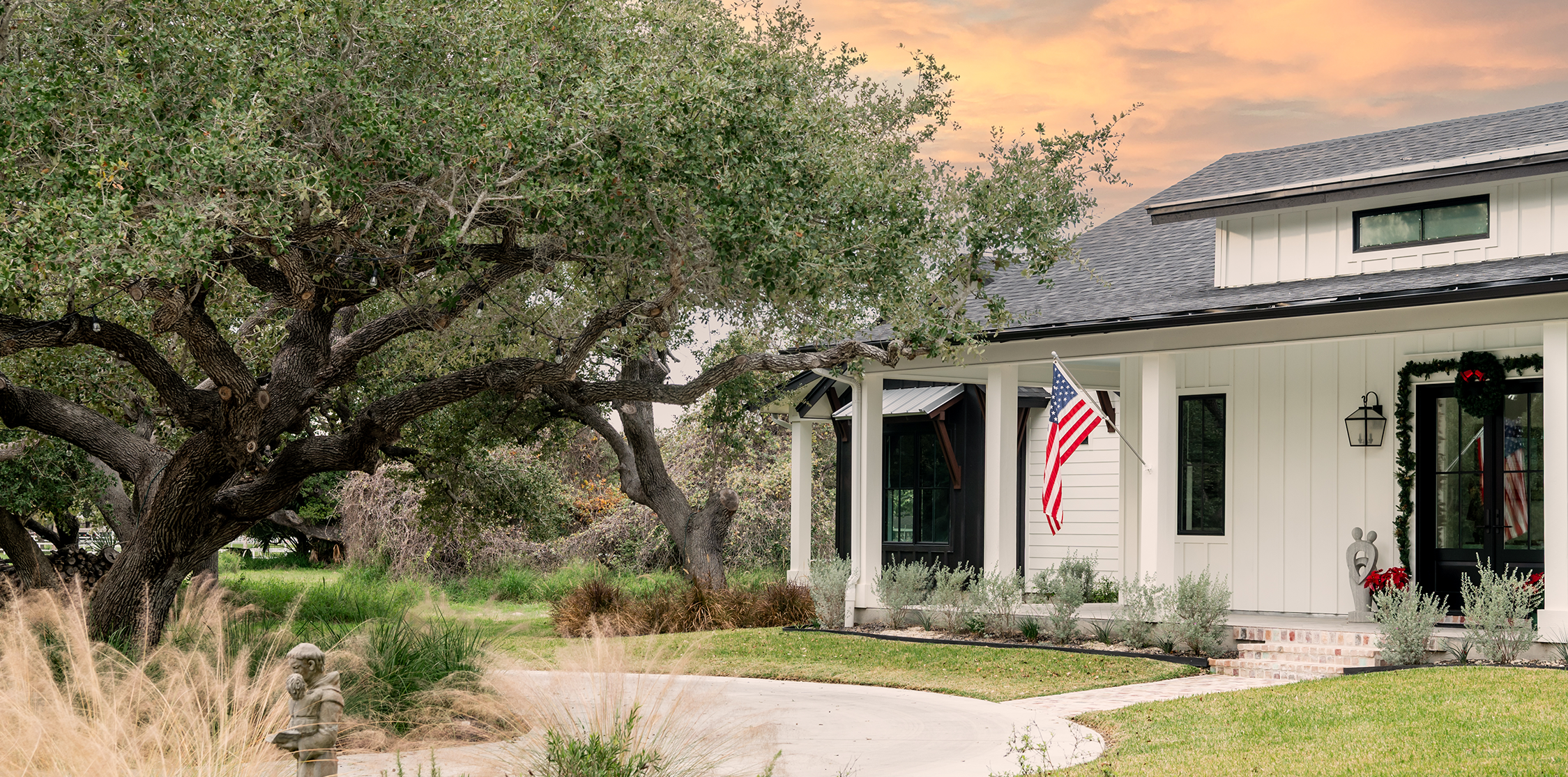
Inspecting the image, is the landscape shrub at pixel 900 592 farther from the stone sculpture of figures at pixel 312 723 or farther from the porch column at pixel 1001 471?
the stone sculpture of figures at pixel 312 723

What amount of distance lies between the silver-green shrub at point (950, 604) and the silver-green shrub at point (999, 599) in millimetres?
222

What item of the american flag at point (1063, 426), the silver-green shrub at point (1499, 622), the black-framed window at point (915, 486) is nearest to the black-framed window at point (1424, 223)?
the american flag at point (1063, 426)

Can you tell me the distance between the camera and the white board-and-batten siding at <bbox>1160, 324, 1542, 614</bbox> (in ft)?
41.2

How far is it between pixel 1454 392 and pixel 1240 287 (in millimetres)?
2239

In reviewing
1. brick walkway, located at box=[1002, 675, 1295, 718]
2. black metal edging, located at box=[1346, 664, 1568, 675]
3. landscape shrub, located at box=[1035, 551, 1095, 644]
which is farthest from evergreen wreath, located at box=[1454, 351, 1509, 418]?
landscape shrub, located at box=[1035, 551, 1095, 644]

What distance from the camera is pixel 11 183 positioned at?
321 inches

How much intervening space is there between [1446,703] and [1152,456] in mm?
4503

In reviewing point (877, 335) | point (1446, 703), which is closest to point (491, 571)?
point (877, 335)

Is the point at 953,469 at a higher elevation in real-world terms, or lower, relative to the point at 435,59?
lower

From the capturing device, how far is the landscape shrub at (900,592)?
47.0 feet

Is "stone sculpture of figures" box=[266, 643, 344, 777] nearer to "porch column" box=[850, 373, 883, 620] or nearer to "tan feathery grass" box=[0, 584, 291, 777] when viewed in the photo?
"tan feathery grass" box=[0, 584, 291, 777]

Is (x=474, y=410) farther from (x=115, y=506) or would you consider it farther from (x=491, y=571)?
(x=491, y=571)

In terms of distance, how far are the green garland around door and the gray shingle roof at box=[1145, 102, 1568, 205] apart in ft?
6.66

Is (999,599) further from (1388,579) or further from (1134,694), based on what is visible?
(1388,579)
